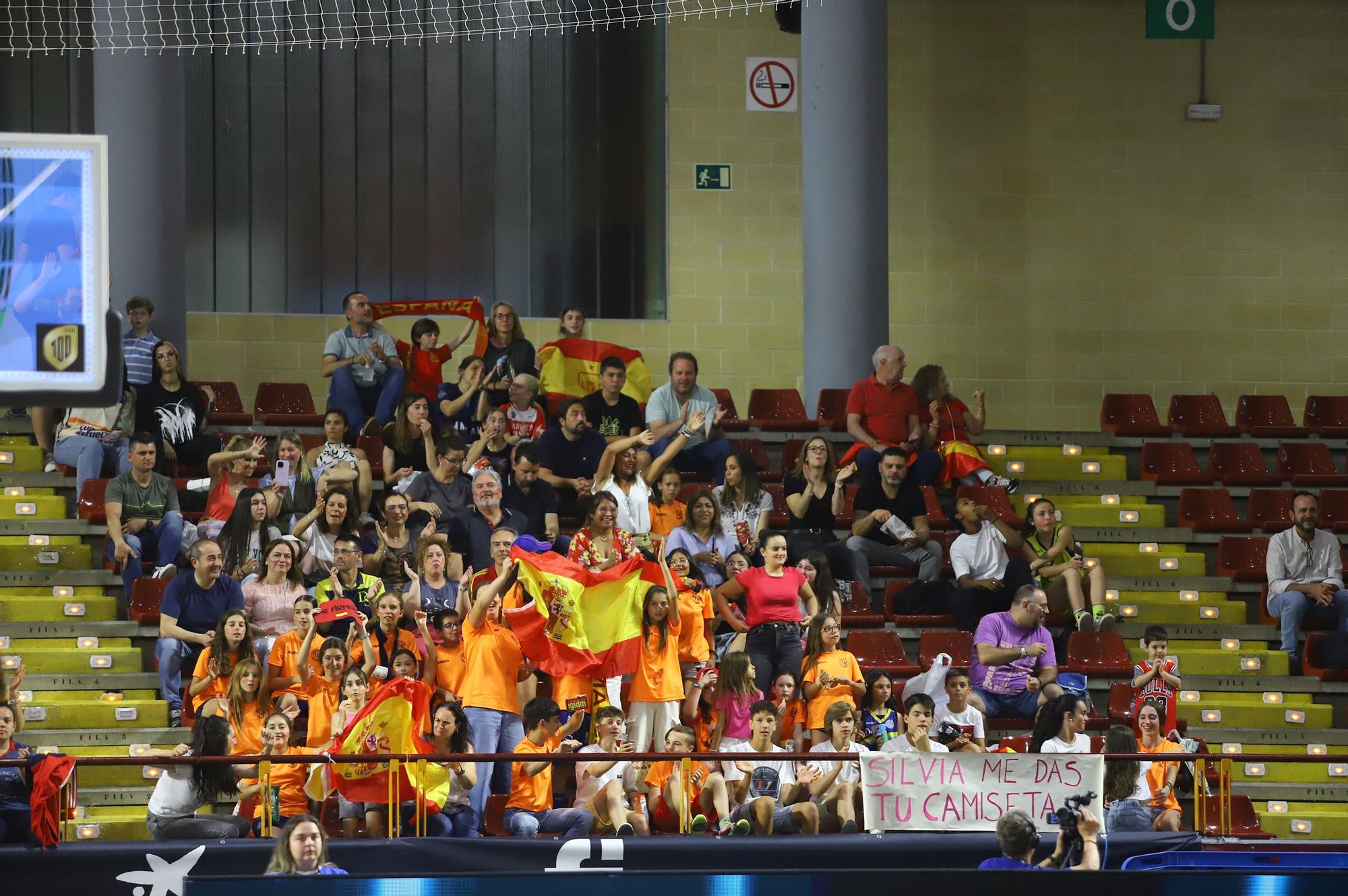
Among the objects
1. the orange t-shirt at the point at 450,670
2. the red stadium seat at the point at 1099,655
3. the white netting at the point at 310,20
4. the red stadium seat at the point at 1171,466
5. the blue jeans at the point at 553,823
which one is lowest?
the blue jeans at the point at 553,823

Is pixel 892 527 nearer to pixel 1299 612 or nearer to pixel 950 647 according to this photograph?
pixel 950 647

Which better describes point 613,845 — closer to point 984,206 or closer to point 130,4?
point 130,4

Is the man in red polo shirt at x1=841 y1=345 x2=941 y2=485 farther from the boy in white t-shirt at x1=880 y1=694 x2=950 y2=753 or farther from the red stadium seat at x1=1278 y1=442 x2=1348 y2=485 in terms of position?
the boy in white t-shirt at x1=880 y1=694 x2=950 y2=753

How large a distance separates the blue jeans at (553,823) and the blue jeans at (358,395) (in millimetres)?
4711

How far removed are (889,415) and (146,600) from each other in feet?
18.2

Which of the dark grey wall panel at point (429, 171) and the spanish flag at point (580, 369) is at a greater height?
the dark grey wall panel at point (429, 171)

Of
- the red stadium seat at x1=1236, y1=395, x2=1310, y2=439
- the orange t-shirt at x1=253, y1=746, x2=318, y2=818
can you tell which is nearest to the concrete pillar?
the red stadium seat at x1=1236, y1=395, x2=1310, y2=439

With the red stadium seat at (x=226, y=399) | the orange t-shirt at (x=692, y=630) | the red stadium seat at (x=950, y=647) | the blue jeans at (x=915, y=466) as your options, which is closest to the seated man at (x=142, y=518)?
the red stadium seat at (x=226, y=399)

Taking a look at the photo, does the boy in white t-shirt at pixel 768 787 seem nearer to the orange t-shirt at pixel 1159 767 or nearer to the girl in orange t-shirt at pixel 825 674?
the girl in orange t-shirt at pixel 825 674

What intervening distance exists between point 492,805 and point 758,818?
4.83 feet

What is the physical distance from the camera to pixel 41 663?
12328 millimetres

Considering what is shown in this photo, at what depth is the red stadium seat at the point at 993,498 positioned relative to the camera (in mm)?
13969

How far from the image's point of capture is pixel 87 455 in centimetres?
1351

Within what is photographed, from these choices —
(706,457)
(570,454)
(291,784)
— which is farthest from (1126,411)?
(291,784)
